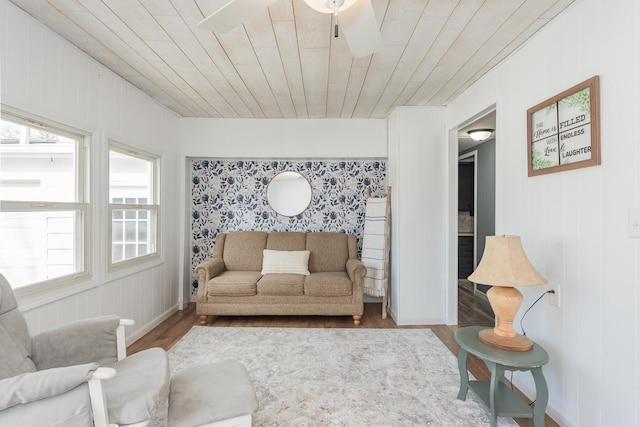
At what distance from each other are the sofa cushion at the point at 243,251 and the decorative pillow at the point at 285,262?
147 millimetres

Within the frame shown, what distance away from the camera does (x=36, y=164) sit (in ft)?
7.02

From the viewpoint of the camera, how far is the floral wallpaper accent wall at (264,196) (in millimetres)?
4324

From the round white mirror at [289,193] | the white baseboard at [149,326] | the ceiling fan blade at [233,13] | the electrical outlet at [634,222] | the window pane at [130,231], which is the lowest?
the white baseboard at [149,326]

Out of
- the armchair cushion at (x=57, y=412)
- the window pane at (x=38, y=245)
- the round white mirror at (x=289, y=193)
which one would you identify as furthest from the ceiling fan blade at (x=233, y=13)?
the round white mirror at (x=289, y=193)

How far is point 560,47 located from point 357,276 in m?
2.54

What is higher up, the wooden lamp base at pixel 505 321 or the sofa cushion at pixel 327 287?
the wooden lamp base at pixel 505 321

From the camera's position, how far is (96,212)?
2.60 metres

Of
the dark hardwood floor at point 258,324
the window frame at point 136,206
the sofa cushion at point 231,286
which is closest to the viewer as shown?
the window frame at point 136,206

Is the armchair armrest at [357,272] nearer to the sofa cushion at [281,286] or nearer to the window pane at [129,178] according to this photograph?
the sofa cushion at [281,286]

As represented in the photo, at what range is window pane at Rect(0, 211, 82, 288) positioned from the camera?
195 centimetres

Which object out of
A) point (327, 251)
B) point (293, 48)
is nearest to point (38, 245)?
point (293, 48)

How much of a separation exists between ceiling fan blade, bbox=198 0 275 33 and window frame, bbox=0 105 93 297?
1494 mm

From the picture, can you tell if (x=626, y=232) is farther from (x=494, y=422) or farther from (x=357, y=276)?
(x=357, y=276)

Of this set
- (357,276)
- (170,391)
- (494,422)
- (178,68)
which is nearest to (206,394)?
(170,391)
